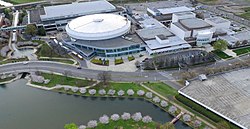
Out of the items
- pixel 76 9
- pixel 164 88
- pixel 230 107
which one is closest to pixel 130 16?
pixel 76 9

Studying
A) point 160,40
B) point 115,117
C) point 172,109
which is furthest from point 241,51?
point 115,117

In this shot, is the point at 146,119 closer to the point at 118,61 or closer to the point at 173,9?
the point at 118,61

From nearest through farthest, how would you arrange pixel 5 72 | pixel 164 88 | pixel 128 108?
pixel 128 108
pixel 164 88
pixel 5 72

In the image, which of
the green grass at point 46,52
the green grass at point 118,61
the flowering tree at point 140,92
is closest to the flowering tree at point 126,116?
the flowering tree at point 140,92

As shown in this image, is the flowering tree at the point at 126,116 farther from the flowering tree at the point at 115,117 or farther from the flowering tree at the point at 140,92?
the flowering tree at the point at 140,92

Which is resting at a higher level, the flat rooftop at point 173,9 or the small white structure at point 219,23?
the flat rooftop at point 173,9

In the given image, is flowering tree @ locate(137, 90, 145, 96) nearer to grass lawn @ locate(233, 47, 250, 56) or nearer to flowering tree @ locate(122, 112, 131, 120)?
flowering tree @ locate(122, 112, 131, 120)

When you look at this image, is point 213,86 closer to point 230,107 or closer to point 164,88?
point 230,107
